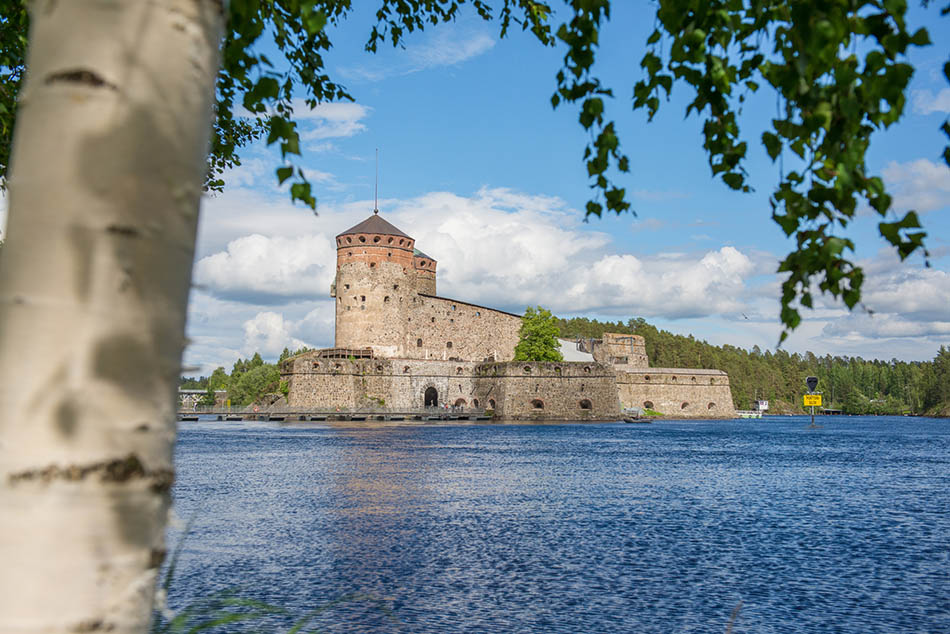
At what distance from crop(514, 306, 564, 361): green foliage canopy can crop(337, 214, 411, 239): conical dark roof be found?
1077 centimetres

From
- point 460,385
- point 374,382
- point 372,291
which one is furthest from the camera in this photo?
point 460,385

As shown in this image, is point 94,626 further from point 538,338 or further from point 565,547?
point 538,338

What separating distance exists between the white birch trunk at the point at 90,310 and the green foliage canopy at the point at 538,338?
49.8 m

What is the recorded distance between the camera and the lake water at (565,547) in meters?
6.80

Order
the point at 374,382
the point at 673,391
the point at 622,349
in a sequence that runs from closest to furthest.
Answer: the point at 374,382
the point at 673,391
the point at 622,349

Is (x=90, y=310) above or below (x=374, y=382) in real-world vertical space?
below

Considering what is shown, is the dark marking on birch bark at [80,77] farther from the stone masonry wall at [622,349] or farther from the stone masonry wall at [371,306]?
the stone masonry wall at [622,349]

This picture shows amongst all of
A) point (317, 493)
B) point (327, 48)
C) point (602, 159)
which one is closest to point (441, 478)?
point (317, 493)

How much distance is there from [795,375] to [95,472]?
129348mm

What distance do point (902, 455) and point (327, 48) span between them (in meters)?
29.6

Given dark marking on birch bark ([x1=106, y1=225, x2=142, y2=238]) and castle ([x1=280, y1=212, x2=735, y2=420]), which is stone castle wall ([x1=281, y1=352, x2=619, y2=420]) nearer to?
→ castle ([x1=280, y1=212, x2=735, y2=420])

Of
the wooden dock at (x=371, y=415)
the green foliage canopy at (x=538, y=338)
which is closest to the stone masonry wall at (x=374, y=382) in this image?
the wooden dock at (x=371, y=415)

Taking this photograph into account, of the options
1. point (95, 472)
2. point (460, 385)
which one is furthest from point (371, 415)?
point (95, 472)

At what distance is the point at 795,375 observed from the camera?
118688mm
